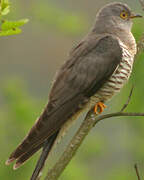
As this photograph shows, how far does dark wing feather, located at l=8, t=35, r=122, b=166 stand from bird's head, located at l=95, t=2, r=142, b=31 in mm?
483

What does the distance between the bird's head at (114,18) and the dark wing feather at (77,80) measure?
0.48 meters

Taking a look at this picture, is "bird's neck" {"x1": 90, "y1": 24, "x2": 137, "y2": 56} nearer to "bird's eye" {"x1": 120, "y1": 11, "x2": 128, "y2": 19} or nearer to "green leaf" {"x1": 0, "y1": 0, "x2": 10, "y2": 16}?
"bird's eye" {"x1": 120, "y1": 11, "x2": 128, "y2": 19}

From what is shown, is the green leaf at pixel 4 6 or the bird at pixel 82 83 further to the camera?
the bird at pixel 82 83

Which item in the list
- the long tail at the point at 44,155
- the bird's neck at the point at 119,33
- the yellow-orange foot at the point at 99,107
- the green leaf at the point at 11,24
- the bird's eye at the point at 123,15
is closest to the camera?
the green leaf at the point at 11,24

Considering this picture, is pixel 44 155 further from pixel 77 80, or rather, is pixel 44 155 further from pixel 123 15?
pixel 123 15

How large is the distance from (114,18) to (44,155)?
1.69m

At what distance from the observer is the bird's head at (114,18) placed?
4504 mm

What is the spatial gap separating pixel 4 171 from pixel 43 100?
128 cm

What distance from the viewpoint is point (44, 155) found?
3.57 metres

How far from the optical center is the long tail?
339cm

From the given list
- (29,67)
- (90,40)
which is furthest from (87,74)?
(29,67)

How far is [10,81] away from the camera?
19.1 feet

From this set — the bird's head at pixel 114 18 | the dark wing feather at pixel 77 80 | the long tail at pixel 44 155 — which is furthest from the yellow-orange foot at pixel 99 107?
the bird's head at pixel 114 18

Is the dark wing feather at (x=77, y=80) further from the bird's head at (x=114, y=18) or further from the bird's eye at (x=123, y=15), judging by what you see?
the bird's eye at (x=123, y=15)
